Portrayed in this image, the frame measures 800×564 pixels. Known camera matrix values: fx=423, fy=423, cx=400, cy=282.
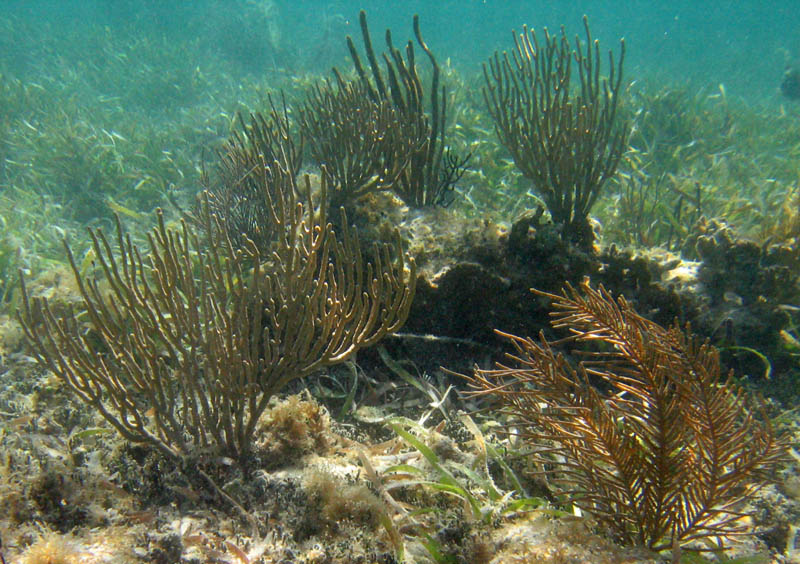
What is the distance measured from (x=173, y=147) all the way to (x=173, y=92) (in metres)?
6.26

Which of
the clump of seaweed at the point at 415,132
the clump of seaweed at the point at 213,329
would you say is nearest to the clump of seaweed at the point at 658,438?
the clump of seaweed at the point at 213,329

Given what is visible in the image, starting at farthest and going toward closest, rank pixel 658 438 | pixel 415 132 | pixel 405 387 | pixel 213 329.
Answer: pixel 415 132, pixel 405 387, pixel 213 329, pixel 658 438

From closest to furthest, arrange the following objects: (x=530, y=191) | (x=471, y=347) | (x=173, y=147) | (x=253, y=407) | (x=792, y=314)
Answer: (x=253, y=407)
(x=471, y=347)
(x=792, y=314)
(x=530, y=191)
(x=173, y=147)

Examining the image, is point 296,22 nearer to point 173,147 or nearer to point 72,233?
point 173,147

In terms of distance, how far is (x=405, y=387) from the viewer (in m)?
3.31

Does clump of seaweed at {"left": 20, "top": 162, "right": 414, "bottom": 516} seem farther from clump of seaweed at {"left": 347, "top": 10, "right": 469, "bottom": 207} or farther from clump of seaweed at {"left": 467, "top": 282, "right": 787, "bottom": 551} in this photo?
clump of seaweed at {"left": 347, "top": 10, "right": 469, "bottom": 207}

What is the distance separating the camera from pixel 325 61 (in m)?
20.9

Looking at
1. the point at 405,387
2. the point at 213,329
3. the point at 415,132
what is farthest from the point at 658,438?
the point at 415,132

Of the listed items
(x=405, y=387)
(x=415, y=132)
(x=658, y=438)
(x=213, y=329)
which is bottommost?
(x=658, y=438)

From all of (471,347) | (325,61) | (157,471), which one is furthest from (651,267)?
(325,61)

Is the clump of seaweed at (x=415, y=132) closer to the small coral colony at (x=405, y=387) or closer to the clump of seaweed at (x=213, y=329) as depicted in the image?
Result: the small coral colony at (x=405, y=387)

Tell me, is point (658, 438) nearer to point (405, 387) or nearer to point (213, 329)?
point (405, 387)

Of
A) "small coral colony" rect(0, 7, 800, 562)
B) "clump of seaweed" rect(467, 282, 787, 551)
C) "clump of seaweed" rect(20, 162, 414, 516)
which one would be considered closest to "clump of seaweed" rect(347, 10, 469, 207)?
"small coral colony" rect(0, 7, 800, 562)

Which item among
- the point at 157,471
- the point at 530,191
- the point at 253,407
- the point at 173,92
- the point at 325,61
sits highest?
the point at 325,61
